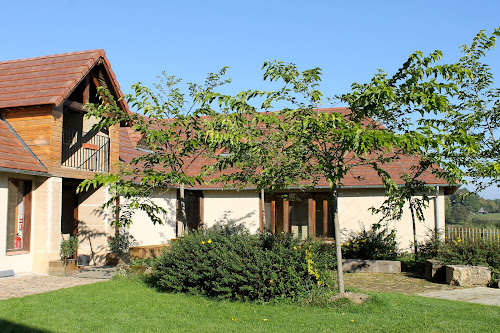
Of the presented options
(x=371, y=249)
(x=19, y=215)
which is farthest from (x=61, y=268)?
(x=371, y=249)

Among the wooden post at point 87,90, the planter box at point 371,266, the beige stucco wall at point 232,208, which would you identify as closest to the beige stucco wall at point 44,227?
the wooden post at point 87,90

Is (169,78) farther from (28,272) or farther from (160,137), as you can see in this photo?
(28,272)

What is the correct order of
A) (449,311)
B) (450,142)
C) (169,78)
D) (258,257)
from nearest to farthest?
(450,142)
(449,311)
(258,257)
(169,78)

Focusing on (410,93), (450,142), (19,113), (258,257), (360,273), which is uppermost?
(19,113)

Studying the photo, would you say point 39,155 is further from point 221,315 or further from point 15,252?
point 221,315

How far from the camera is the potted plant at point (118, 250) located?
15.9 meters

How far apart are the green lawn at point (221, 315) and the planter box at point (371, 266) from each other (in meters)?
4.42

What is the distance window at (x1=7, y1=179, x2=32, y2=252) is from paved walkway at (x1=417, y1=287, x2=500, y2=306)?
33.6 feet

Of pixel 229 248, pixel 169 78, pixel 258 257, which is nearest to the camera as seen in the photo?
pixel 258 257

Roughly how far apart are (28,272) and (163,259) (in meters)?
5.03

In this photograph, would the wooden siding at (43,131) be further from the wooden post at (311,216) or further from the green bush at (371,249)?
the wooden post at (311,216)

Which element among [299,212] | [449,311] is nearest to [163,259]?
[449,311]

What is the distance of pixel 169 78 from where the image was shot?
12.0 m

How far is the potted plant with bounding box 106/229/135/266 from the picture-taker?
15.9 meters
